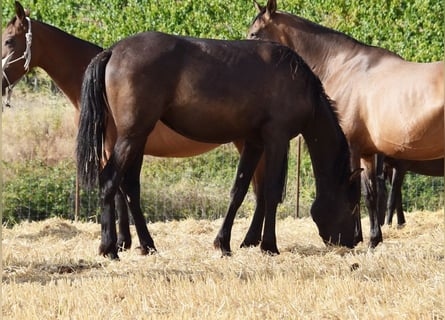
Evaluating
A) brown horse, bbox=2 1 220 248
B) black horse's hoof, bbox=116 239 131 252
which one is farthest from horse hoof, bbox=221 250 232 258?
brown horse, bbox=2 1 220 248

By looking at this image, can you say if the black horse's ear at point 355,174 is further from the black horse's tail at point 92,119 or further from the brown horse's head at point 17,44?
the brown horse's head at point 17,44

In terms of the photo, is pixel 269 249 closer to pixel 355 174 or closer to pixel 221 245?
pixel 221 245

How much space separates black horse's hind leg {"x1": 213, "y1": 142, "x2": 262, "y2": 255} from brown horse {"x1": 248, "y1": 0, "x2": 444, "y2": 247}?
1.38 feet

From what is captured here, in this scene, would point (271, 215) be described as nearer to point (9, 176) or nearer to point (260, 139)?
point (260, 139)

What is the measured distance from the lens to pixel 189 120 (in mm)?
8555

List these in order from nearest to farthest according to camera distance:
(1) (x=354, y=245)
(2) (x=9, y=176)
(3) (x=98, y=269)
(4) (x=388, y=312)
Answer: (4) (x=388, y=312), (3) (x=98, y=269), (1) (x=354, y=245), (2) (x=9, y=176)

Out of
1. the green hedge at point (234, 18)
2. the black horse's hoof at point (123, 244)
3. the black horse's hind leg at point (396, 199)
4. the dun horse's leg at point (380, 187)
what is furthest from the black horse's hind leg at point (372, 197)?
the green hedge at point (234, 18)

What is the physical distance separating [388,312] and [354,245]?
3719mm

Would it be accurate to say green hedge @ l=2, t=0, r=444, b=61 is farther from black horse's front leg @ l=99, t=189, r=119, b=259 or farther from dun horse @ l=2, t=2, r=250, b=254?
black horse's front leg @ l=99, t=189, r=119, b=259

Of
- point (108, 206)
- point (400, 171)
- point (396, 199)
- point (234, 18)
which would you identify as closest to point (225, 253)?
point (108, 206)

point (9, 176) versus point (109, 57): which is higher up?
point (109, 57)

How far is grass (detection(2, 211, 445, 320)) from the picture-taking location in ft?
19.6

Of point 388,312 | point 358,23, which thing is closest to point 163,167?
point 358,23

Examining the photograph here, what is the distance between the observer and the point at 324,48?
10422 millimetres
